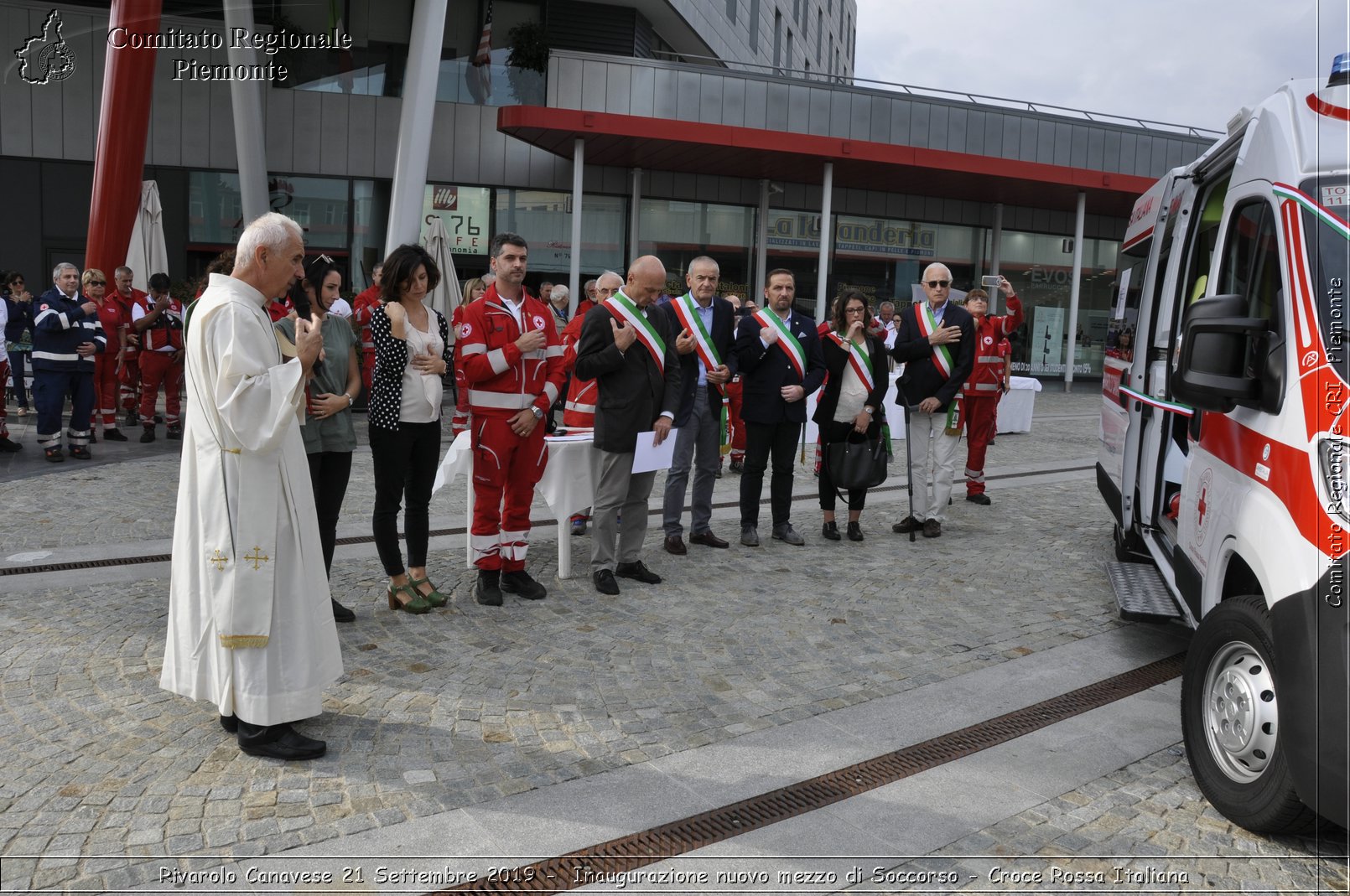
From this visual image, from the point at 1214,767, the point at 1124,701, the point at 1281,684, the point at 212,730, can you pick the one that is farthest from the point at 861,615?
the point at 212,730

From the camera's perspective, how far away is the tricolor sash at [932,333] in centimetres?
838

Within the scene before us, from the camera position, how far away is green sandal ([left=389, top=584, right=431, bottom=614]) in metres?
5.82

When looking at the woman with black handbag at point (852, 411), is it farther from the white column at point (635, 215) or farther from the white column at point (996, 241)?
the white column at point (996, 241)

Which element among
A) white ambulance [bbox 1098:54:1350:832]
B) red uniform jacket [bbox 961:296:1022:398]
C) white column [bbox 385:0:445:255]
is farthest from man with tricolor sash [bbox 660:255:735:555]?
white column [bbox 385:0:445:255]

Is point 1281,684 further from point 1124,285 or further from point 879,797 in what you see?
point 1124,285

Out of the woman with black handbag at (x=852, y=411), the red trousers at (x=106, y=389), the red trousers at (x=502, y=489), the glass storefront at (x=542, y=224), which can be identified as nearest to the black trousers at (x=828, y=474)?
the woman with black handbag at (x=852, y=411)

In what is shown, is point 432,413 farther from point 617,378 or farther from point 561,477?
point 617,378

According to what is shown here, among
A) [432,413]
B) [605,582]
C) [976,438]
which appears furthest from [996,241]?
[432,413]

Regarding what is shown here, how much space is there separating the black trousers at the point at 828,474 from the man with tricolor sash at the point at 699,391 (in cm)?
84

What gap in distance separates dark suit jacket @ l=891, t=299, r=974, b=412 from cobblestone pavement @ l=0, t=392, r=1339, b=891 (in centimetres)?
120

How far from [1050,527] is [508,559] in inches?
200

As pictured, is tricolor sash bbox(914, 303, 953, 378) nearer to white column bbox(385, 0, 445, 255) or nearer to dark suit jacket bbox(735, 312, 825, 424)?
dark suit jacket bbox(735, 312, 825, 424)

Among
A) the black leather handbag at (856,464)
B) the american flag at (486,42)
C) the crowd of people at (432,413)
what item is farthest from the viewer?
the american flag at (486,42)

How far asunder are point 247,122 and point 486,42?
18.8ft
